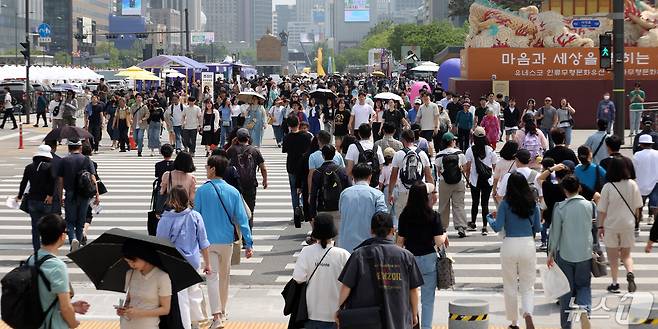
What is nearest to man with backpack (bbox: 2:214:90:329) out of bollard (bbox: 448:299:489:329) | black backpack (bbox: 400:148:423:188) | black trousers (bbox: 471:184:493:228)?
bollard (bbox: 448:299:489:329)

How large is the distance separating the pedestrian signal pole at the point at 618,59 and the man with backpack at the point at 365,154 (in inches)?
612

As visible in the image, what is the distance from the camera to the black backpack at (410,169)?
15.3 metres

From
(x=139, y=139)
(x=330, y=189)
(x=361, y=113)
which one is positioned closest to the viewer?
(x=330, y=189)

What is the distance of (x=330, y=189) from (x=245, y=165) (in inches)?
92.2

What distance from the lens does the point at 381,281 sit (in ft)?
28.0

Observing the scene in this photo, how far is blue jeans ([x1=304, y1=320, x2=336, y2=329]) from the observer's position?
9.04 metres

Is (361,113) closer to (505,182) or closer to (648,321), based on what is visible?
(505,182)

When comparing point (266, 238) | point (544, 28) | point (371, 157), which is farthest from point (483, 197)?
point (544, 28)

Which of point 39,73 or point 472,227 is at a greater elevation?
point 39,73

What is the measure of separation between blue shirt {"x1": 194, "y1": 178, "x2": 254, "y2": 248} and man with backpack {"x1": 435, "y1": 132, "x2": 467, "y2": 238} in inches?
222

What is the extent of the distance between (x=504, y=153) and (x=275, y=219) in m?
5.86

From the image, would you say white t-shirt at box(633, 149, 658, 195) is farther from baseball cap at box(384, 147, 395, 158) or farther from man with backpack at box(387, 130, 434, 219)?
baseball cap at box(384, 147, 395, 158)

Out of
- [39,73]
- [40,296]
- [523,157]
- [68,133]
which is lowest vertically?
[40,296]

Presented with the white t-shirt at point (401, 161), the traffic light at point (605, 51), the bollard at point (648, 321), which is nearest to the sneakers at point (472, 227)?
the white t-shirt at point (401, 161)
